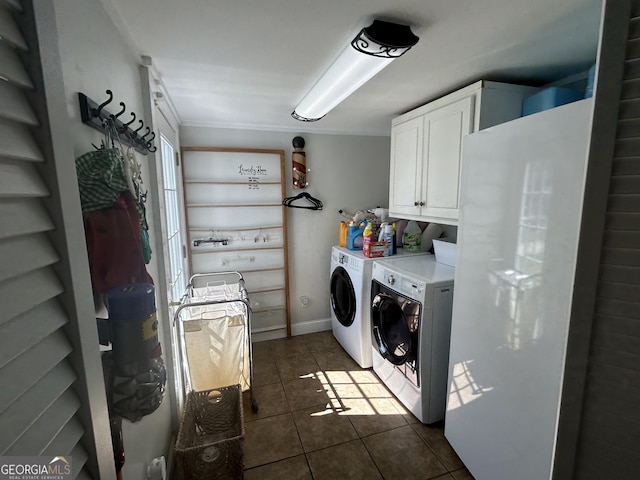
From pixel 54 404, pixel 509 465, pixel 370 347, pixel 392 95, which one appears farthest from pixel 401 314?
pixel 54 404

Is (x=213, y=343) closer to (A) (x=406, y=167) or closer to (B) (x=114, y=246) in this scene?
(B) (x=114, y=246)

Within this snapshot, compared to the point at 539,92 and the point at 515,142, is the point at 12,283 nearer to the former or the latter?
the point at 515,142

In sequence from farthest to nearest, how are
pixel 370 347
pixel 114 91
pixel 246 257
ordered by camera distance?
pixel 246 257
pixel 370 347
pixel 114 91

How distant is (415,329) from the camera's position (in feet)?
5.92

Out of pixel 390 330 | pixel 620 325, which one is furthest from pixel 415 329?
pixel 620 325

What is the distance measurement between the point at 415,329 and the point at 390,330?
0.35 m

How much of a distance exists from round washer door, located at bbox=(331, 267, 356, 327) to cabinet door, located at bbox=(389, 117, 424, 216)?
0.77 meters

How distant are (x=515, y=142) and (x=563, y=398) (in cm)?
99

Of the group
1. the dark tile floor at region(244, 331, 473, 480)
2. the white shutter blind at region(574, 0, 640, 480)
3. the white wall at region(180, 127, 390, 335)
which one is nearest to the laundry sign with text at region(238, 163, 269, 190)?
the white wall at region(180, 127, 390, 335)

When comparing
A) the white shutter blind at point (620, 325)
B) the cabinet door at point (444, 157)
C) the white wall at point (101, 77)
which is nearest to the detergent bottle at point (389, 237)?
the cabinet door at point (444, 157)

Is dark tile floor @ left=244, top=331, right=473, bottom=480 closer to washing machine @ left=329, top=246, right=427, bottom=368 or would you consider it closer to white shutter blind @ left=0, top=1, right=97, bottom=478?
washing machine @ left=329, top=246, right=427, bottom=368

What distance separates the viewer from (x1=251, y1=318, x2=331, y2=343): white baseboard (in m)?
3.02

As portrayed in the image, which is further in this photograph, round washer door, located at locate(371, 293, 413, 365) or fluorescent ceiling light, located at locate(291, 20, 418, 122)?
round washer door, located at locate(371, 293, 413, 365)

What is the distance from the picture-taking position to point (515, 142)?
1183mm
